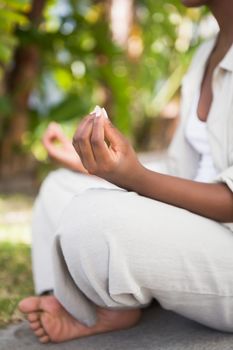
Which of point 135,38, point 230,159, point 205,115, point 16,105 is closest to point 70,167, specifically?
point 205,115

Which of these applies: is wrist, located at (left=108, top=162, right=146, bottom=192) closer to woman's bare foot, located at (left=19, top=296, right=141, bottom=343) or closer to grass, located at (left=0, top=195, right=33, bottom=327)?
woman's bare foot, located at (left=19, top=296, right=141, bottom=343)

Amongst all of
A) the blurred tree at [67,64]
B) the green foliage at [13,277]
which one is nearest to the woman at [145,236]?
the green foliage at [13,277]

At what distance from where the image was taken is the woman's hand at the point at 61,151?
195cm

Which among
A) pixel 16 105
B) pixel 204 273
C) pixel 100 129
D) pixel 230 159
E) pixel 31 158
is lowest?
pixel 31 158

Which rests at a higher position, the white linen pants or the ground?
the white linen pants

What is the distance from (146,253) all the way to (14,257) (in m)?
1.11

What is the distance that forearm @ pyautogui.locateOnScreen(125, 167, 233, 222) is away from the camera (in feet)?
4.58


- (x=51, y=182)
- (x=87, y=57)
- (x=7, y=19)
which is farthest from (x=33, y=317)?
(x=87, y=57)

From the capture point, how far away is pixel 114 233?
136 cm

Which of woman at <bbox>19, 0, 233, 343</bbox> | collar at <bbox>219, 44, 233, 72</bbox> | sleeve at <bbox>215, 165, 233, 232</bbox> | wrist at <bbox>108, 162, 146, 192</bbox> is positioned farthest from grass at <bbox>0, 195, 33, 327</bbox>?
collar at <bbox>219, 44, 233, 72</bbox>

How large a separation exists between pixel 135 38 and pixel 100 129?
13.2 feet

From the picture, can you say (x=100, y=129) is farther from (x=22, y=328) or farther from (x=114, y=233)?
(x=22, y=328)

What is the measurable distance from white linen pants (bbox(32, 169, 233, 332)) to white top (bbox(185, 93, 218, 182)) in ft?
0.93

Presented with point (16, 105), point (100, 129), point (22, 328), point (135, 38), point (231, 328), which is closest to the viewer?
point (100, 129)
